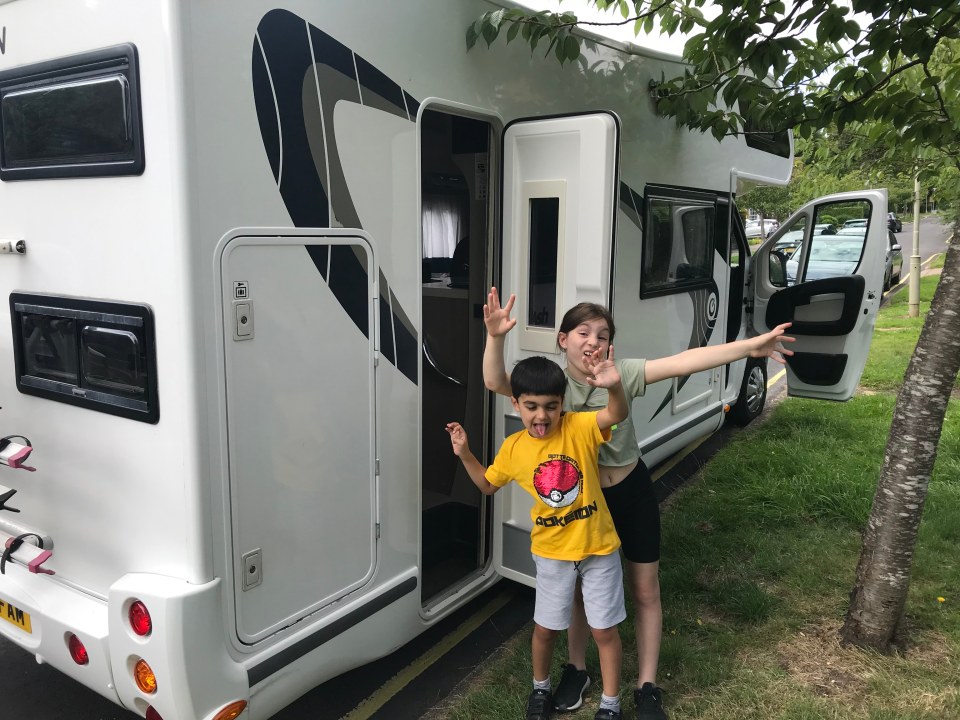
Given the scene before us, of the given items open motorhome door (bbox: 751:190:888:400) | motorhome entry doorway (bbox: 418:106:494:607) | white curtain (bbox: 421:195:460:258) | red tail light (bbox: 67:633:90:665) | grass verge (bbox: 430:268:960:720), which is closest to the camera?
red tail light (bbox: 67:633:90:665)

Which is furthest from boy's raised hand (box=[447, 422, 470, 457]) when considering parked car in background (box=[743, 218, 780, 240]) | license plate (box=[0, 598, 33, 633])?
parked car in background (box=[743, 218, 780, 240])

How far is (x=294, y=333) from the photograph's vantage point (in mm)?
2365

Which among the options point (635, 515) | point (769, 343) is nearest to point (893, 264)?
point (635, 515)

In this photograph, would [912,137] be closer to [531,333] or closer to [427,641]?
[531,333]

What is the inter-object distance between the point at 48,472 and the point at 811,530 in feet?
12.5

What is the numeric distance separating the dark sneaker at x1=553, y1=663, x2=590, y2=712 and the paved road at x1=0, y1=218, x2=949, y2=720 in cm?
48

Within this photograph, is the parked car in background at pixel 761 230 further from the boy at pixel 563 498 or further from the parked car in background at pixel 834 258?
the boy at pixel 563 498

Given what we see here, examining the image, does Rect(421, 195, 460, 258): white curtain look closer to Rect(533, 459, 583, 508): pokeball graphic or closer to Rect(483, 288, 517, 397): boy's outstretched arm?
Rect(483, 288, 517, 397): boy's outstretched arm

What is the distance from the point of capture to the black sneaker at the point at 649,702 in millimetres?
2676

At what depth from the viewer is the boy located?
2.50 meters

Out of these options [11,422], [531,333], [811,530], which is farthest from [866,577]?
[11,422]

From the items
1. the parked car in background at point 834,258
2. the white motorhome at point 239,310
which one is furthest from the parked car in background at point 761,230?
the white motorhome at point 239,310

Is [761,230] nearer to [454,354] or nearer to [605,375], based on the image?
[454,354]

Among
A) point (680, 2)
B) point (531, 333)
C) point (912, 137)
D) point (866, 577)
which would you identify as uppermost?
point (680, 2)
